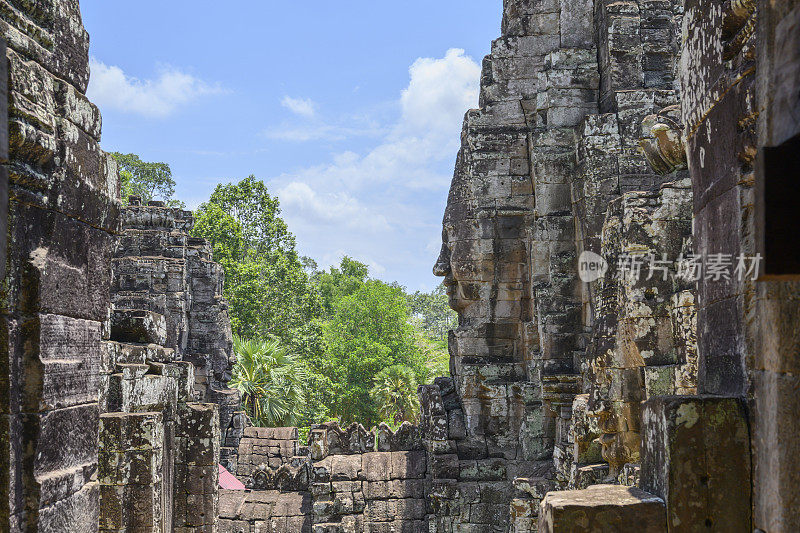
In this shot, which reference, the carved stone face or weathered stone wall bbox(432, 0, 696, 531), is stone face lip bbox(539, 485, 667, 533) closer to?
weathered stone wall bbox(432, 0, 696, 531)

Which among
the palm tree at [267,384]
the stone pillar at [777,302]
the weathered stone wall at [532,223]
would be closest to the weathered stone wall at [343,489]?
the weathered stone wall at [532,223]

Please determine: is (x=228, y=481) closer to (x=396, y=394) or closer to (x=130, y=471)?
(x=130, y=471)

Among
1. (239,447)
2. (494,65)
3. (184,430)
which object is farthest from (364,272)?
(184,430)

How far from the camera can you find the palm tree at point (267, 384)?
79.6 feet

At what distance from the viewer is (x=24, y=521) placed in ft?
10.6

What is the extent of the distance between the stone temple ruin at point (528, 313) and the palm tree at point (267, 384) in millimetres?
8511

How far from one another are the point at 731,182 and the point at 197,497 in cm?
585

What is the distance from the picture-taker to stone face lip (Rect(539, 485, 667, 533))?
9.10 feet

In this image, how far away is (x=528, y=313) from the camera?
12.2 metres

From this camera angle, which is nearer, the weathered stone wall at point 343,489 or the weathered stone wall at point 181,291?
the weathered stone wall at point 343,489

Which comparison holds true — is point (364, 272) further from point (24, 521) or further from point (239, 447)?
point (24, 521)

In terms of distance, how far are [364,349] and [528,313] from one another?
18.7 meters

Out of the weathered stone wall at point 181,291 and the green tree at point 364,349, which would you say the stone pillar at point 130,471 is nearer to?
the weathered stone wall at point 181,291

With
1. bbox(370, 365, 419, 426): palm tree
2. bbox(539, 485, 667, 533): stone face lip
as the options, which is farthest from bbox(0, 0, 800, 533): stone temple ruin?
bbox(370, 365, 419, 426): palm tree
